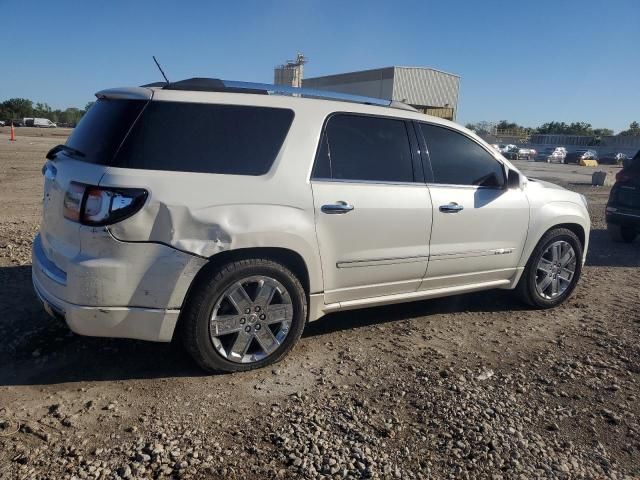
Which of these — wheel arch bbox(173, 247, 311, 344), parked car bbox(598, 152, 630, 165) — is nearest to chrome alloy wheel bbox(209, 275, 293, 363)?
wheel arch bbox(173, 247, 311, 344)

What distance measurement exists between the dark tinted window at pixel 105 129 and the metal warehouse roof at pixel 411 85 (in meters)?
28.6

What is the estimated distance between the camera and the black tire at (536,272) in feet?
16.3

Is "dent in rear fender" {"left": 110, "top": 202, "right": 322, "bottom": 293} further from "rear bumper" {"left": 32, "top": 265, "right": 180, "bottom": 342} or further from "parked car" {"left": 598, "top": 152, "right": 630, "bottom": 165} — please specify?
"parked car" {"left": 598, "top": 152, "right": 630, "bottom": 165}

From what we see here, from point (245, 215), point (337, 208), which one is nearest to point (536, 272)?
point (337, 208)

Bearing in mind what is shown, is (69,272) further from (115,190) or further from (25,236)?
(25,236)

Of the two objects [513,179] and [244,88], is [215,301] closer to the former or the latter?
[244,88]

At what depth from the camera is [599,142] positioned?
6838cm

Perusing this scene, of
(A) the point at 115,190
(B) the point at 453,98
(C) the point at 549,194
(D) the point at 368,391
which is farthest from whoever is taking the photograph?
(B) the point at 453,98

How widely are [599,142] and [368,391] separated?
247 feet

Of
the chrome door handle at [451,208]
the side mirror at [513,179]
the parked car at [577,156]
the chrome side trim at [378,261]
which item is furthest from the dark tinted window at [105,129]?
the parked car at [577,156]

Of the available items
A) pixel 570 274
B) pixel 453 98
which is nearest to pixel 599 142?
pixel 453 98

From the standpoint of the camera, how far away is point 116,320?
3.16 metres

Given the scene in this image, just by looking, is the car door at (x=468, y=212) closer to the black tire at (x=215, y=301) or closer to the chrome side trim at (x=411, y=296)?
the chrome side trim at (x=411, y=296)

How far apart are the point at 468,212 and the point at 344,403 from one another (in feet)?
6.40
